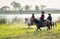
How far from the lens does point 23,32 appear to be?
2.25 m

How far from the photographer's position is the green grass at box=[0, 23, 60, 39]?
2.20 metres

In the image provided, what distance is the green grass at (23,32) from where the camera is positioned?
220 centimetres

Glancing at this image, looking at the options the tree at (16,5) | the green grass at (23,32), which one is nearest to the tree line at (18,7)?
the tree at (16,5)

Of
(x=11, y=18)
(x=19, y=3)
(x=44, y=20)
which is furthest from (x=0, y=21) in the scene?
(x=44, y=20)

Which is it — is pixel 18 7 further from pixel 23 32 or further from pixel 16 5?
pixel 23 32

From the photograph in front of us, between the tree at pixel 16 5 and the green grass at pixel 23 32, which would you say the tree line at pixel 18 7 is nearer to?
the tree at pixel 16 5

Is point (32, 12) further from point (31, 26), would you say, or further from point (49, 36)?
point (49, 36)

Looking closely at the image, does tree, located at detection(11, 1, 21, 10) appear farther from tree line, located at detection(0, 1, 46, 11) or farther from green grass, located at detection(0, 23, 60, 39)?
green grass, located at detection(0, 23, 60, 39)

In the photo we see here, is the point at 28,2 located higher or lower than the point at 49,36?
higher

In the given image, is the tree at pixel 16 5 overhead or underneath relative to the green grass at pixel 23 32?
overhead

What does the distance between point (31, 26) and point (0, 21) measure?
414 millimetres

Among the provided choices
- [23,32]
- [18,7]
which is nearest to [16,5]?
[18,7]

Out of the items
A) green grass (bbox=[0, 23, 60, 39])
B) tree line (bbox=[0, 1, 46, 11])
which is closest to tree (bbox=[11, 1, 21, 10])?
tree line (bbox=[0, 1, 46, 11])

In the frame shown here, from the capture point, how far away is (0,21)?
2.27 m
